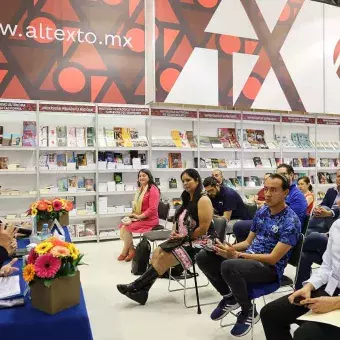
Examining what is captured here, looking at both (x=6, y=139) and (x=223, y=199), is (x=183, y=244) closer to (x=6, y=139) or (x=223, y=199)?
(x=223, y=199)

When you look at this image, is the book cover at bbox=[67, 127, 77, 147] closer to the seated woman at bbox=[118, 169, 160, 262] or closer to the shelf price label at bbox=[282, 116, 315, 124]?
the seated woman at bbox=[118, 169, 160, 262]

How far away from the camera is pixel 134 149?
667cm

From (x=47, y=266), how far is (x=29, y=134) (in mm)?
4886

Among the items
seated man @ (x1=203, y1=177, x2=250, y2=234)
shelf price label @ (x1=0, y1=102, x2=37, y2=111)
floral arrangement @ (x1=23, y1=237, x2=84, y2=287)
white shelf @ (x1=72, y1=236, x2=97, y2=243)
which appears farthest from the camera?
white shelf @ (x1=72, y1=236, x2=97, y2=243)

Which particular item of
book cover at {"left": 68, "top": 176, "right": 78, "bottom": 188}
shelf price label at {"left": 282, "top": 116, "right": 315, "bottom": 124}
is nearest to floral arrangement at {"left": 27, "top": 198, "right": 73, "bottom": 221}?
book cover at {"left": 68, "top": 176, "right": 78, "bottom": 188}

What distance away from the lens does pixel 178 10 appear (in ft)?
22.5

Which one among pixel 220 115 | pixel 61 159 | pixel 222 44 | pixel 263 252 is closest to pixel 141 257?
pixel 263 252

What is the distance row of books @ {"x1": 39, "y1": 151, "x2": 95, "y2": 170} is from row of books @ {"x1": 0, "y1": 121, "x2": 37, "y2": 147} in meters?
0.32

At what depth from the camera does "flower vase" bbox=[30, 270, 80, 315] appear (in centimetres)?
174

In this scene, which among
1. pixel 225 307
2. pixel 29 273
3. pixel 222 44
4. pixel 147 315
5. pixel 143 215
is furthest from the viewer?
pixel 222 44

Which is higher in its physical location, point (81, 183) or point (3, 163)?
point (3, 163)

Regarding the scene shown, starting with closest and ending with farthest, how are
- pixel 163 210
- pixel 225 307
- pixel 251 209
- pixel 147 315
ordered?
pixel 225 307 → pixel 147 315 → pixel 251 209 → pixel 163 210

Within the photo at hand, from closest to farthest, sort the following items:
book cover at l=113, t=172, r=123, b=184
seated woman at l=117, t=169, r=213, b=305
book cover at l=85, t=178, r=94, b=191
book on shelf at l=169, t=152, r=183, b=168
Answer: seated woman at l=117, t=169, r=213, b=305, book cover at l=85, t=178, r=94, b=191, book cover at l=113, t=172, r=123, b=184, book on shelf at l=169, t=152, r=183, b=168

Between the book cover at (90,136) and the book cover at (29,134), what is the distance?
33.7 inches
